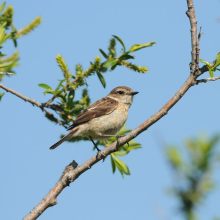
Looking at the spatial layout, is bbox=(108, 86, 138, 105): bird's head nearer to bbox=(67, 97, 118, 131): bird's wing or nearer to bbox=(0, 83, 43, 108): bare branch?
bbox=(67, 97, 118, 131): bird's wing

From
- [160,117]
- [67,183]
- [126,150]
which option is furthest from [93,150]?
[160,117]

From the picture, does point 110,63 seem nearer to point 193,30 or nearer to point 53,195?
point 193,30

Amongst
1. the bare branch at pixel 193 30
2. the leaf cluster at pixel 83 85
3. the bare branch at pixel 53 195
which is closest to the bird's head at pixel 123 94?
the leaf cluster at pixel 83 85

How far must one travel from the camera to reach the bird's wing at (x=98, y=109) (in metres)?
6.30

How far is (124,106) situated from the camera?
7.31 m

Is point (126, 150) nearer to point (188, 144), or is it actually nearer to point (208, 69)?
point (208, 69)

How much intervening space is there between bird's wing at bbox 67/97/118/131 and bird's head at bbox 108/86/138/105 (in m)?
0.38

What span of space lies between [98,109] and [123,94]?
1215 millimetres

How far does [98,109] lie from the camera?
6879 millimetres

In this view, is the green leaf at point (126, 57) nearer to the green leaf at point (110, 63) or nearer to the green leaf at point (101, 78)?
the green leaf at point (110, 63)

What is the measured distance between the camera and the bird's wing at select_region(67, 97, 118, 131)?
630cm

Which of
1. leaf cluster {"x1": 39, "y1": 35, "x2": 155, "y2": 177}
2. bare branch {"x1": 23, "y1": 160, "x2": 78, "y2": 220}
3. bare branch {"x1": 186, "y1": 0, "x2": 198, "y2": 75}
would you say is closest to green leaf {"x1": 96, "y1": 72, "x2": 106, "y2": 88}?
leaf cluster {"x1": 39, "y1": 35, "x2": 155, "y2": 177}

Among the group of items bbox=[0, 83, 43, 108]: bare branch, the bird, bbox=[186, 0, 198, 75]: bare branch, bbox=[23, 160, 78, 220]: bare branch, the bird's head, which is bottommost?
bbox=[23, 160, 78, 220]: bare branch

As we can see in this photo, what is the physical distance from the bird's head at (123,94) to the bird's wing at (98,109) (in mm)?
382
